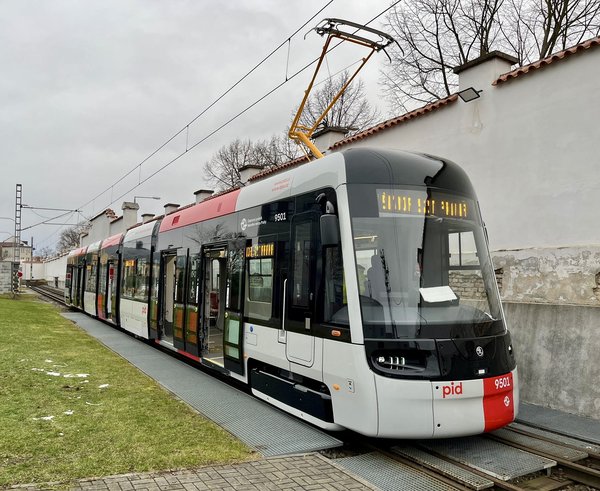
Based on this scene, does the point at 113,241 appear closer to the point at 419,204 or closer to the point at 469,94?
the point at 469,94

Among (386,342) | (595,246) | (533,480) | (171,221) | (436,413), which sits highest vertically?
(171,221)

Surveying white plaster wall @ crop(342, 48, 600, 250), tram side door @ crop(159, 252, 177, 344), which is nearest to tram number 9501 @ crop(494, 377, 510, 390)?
white plaster wall @ crop(342, 48, 600, 250)

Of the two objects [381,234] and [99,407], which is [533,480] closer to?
[381,234]

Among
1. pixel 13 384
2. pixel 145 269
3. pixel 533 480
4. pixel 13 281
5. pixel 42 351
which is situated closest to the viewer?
pixel 533 480

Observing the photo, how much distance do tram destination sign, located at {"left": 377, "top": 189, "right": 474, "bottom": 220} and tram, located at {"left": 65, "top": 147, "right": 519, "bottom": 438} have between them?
0.01m

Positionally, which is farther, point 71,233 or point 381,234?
point 71,233

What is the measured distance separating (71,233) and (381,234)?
281ft

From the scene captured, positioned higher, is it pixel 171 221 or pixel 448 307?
pixel 171 221

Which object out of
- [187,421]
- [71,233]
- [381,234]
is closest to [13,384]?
[187,421]

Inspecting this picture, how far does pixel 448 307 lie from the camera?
205 inches

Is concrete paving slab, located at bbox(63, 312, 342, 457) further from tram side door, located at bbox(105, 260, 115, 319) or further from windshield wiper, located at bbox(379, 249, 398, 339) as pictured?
tram side door, located at bbox(105, 260, 115, 319)

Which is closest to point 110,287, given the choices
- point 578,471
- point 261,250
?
point 261,250

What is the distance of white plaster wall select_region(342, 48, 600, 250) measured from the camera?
25.1 feet

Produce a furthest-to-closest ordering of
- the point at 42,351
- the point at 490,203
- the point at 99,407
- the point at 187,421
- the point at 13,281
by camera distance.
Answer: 1. the point at 13,281
2. the point at 42,351
3. the point at 490,203
4. the point at 99,407
5. the point at 187,421
